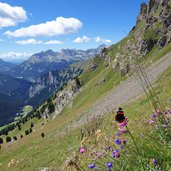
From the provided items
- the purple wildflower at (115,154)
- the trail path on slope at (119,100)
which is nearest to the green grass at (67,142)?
the purple wildflower at (115,154)

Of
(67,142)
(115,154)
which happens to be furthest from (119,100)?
(115,154)

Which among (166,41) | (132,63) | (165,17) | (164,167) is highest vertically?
(165,17)

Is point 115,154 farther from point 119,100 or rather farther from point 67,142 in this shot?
point 119,100

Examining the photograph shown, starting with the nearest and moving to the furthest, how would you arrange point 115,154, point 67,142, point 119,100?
point 115,154 → point 67,142 → point 119,100

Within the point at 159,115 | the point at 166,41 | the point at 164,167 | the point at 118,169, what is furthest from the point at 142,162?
the point at 166,41

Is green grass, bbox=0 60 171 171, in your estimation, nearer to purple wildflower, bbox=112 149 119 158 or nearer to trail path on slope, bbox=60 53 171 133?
purple wildflower, bbox=112 149 119 158

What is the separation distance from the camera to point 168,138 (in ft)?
18.7

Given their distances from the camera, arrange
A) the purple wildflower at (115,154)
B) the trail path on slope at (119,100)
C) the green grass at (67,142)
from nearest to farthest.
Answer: the purple wildflower at (115,154), the green grass at (67,142), the trail path on slope at (119,100)

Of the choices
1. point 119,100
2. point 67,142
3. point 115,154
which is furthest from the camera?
point 119,100

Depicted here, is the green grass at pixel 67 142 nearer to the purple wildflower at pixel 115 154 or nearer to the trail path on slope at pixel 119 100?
the purple wildflower at pixel 115 154

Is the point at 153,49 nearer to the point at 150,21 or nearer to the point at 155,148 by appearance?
the point at 150,21

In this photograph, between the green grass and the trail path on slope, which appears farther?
the trail path on slope

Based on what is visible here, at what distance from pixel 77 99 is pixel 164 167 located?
176 m

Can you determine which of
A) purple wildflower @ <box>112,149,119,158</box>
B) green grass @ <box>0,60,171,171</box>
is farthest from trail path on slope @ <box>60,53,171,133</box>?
purple wildflower @ <box>112,149,119,158</box>
